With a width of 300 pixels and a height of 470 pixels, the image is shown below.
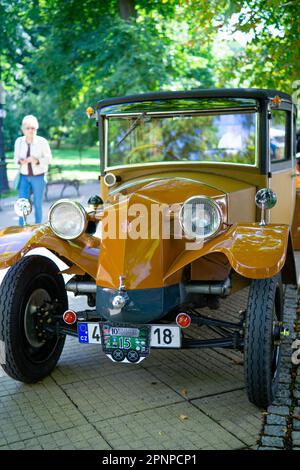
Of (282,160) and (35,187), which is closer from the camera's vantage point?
(282,160)

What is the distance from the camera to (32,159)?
833cm

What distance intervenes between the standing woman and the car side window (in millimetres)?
4077

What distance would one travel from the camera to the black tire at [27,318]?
373 cm

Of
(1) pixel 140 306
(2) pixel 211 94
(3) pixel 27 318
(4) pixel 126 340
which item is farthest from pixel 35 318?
(2) pixel 211 94

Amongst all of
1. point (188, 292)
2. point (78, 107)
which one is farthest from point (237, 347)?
point (78, 107)

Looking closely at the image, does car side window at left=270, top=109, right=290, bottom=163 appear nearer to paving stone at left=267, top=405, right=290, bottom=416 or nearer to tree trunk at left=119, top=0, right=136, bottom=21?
paving stone at left=267, top=405, right=290, bottom=416

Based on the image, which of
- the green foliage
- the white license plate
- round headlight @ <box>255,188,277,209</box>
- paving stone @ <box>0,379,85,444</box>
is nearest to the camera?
paving stone @ <box>0,379,85,444</box>

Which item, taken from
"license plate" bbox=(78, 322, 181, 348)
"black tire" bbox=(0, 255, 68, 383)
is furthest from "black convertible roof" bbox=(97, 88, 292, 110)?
"license plate" bbox=(78, 322, 181, 348)

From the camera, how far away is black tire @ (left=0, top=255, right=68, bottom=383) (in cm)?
373

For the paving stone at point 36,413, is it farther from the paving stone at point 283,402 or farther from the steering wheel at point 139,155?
the steering wheel at point 139,155

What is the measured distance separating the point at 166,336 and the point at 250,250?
75 cm

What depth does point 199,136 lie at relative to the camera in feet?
16.5

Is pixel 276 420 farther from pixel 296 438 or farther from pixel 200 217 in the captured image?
pixel 200 217
